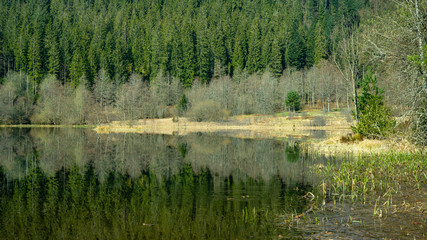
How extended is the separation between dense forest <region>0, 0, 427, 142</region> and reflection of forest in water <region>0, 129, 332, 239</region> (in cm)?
4647

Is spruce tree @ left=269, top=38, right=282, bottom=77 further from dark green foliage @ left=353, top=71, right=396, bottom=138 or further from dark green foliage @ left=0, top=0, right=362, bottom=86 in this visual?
dark green foliage @ left=353, top=71, right=396, bottom=138

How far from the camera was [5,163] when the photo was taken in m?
22.4

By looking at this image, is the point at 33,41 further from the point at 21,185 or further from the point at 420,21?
the point at 420,21

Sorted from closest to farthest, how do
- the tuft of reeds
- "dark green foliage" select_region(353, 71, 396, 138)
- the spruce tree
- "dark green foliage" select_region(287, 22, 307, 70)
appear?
the tuft of reeds, "dark green foliage" select_region(353, 71, 396, 138), the spruce tree, "dark green foliage" select_region(287, 22, 307, 70)

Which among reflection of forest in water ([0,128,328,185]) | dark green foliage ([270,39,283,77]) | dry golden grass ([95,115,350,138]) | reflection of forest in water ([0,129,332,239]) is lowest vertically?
reflection of forest in water ([0,129,332,239])

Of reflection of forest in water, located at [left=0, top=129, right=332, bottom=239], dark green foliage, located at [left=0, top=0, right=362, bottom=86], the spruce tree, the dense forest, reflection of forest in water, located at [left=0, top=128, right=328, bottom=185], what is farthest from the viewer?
dark green foliage, located at [left=0, top=0, right=362, bottom=86]

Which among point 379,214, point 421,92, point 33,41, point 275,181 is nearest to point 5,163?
point 275,181

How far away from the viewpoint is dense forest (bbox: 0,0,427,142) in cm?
7950

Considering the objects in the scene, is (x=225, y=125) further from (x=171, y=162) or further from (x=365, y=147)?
(x=171, y=162)

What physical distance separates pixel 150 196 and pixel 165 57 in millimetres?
100266

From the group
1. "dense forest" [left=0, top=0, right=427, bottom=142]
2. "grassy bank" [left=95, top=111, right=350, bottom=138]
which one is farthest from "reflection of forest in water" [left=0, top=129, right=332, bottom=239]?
"dense forest" [left=0, top=0, right=427, bottom=142]

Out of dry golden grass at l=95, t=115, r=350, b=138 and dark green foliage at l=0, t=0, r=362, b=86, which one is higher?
dark green foliage at l=0, t=0, r=362, b=86

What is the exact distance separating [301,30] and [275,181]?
10981 centimetres

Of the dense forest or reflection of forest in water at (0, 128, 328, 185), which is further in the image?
the dense forest
